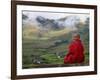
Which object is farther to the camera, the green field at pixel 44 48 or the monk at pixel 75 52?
the monk at pixel 75 52

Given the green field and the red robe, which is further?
the red robe

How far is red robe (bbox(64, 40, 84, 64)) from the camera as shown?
1.99 metres

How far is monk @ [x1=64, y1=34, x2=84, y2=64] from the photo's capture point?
1988 mm

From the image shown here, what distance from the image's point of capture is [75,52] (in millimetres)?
2008

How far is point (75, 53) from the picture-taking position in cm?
201

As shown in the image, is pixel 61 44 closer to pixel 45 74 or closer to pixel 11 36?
pixel 45 74

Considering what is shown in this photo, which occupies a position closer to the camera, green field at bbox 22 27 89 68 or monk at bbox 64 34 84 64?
green field at bbox 22 27 89 68

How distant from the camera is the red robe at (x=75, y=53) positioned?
78.3 inches

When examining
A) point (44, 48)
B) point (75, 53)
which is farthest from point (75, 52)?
point (44, 48)

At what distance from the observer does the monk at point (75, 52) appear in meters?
1.99

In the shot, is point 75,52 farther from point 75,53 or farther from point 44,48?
point 44,48

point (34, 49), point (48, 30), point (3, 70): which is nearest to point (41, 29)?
point (48, 30)

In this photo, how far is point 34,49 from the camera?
74.0 inches

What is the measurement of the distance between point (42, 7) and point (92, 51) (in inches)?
25.7
